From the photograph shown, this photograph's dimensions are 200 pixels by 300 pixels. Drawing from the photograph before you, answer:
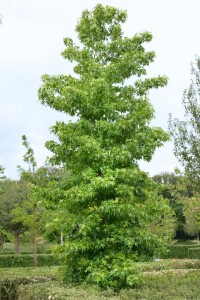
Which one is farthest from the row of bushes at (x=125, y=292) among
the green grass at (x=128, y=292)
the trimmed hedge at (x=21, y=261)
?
the trimmed hedge at (x=21, y=261)

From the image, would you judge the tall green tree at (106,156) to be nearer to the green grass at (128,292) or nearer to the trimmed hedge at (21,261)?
the green grass at (128,292)

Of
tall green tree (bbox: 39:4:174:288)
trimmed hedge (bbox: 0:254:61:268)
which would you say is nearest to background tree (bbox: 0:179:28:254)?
trimmed hedge (bbox: 0:254:61:268)

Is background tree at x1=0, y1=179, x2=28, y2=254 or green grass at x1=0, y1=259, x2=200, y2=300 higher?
background tree at x1=0, y1=179, x2=28, y2=254

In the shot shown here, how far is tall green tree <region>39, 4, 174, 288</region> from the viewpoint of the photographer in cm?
947

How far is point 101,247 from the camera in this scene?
32.3 ft

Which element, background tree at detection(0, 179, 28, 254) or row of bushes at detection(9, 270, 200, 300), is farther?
background tree at detection(0, 179, 28, 254)

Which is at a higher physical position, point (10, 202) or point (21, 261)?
point (10, 202)

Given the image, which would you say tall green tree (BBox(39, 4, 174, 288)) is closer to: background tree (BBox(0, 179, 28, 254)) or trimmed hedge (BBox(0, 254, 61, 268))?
trimmed hedge (BBox(0, 254, 61, 268))

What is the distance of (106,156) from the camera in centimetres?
964

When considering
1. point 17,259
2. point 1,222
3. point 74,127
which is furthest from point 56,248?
point 1,222

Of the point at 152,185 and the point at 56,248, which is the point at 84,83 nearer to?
the point at 152,185

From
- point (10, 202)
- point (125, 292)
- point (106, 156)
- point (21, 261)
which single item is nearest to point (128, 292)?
point (125, 292)

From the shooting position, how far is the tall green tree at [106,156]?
31.1ft

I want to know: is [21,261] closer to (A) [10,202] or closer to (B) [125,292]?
(A) [10,202]
